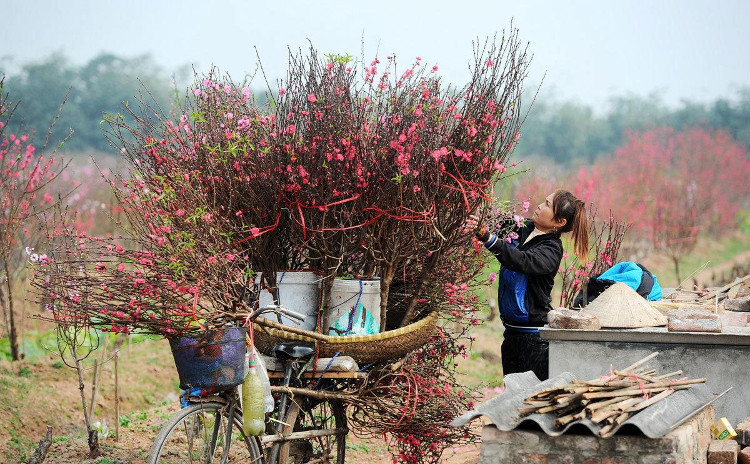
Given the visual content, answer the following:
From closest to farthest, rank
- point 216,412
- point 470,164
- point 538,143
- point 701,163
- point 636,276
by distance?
point 216,412 < point 470,164 < point 636,276 < point 701,163 < point 538,143

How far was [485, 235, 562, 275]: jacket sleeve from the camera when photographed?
5.45 m

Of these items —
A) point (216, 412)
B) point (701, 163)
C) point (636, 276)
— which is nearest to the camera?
point (216, 412)

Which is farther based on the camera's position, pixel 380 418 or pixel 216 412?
pixel 380 418

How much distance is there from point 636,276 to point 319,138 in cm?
288

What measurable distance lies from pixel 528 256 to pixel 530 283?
263mm

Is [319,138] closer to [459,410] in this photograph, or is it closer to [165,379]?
[459,410]

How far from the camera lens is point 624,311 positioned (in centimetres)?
562

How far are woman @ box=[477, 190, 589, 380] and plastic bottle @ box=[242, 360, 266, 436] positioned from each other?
1.92m

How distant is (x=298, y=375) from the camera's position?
508 centimetres

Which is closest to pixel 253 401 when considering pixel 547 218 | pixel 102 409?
pixel 547 218

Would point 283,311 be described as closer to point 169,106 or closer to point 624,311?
point 624,311

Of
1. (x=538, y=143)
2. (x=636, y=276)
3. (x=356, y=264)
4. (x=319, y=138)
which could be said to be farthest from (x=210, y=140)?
(x=538, y=143)

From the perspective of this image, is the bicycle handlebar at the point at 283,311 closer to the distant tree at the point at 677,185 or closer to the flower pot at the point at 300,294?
the flower pot at the point at 300,294

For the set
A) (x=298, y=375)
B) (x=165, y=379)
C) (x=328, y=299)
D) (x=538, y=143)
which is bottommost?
(x=165, y=379)
